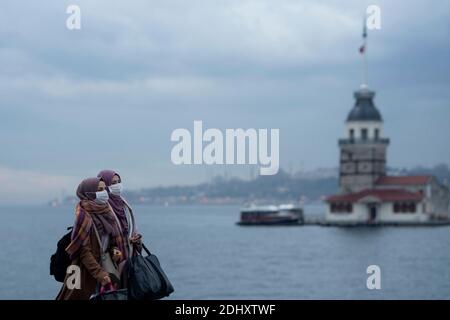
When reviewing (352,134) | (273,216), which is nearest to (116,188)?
(352,134)

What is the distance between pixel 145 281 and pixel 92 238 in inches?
19.5

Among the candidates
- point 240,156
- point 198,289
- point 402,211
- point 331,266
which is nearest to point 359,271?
point 331,266

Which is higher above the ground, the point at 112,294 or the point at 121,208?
the point at 121,208

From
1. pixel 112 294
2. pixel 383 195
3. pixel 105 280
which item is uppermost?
pixel 383 195

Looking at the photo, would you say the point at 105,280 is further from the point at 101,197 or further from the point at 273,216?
the point at 273,216

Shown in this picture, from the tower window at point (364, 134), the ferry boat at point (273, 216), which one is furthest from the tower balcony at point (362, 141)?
the ferry boat at point (273, 216)

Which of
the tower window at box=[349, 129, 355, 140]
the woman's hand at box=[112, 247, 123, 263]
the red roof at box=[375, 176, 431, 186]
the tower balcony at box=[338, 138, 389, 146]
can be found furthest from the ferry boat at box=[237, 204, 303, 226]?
the woman's hand at box=[112, 247, 123, 263]

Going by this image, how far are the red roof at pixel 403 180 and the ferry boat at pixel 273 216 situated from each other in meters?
16.5

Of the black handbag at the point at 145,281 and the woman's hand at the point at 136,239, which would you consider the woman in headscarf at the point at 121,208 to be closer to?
the woman's hand at the point at 136,239

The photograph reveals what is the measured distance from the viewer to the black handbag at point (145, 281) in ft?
24.7

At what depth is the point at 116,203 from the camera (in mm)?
7805
